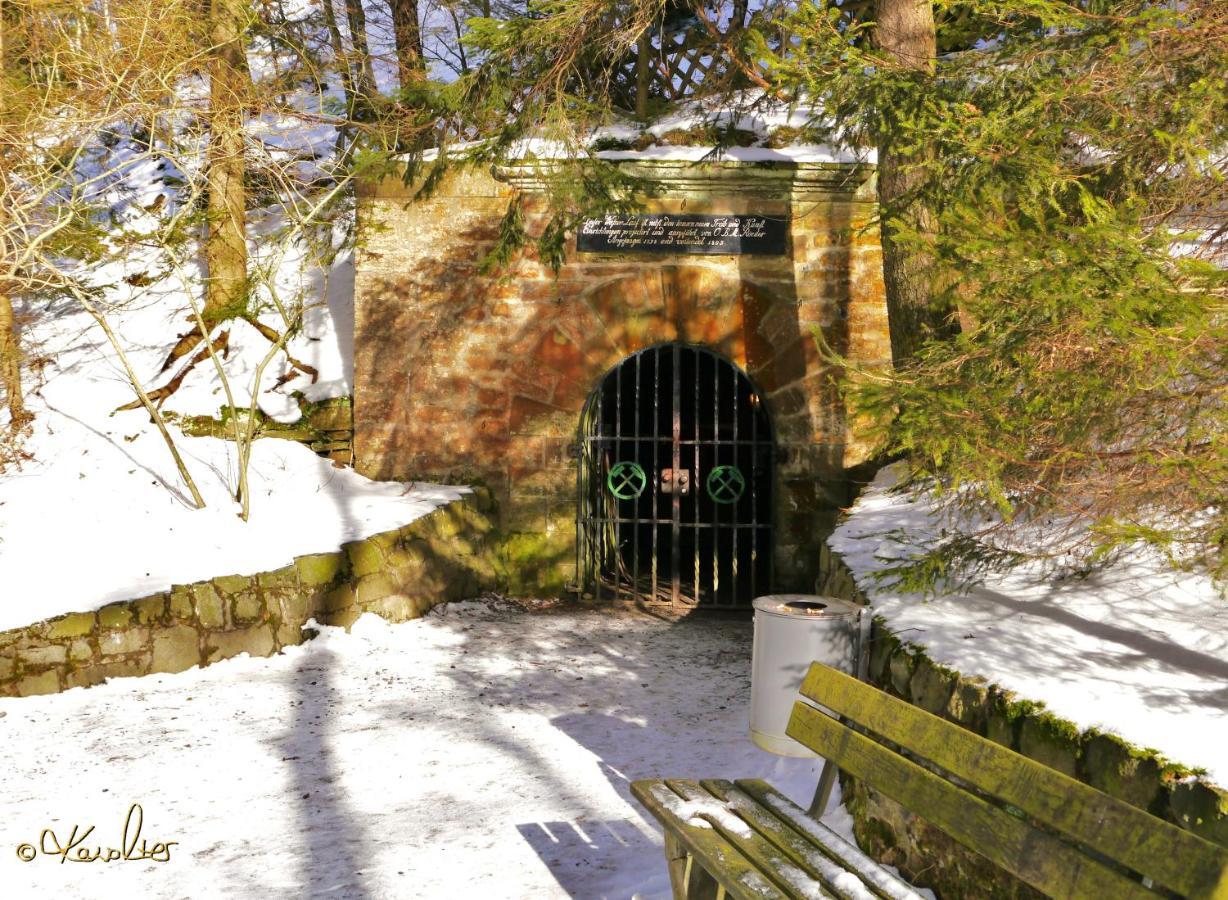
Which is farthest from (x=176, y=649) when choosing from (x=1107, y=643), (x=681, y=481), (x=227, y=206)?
(x=681, y=481)

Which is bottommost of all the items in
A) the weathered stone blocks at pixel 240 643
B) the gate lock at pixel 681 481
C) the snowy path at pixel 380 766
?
the snowy path at pixel 380 766

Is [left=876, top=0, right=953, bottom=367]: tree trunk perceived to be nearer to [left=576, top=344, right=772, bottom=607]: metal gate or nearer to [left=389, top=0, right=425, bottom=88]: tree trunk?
[left=576, top=344, right=772, bottom=607]: metal gate

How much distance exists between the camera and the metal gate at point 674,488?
328 inches

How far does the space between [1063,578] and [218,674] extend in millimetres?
4268

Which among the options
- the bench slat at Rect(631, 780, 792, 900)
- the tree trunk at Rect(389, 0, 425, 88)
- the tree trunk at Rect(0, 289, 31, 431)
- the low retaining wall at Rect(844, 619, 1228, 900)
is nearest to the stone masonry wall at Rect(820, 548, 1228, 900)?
the low retaining wall at Rect(844, 619, 1228, 900)

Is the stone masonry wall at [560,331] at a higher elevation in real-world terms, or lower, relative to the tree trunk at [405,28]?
lower

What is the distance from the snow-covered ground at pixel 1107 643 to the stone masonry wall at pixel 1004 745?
0.05 meters

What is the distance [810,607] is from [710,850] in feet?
6.26

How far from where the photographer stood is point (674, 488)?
317 inches

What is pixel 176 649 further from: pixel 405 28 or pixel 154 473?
pixel 405 28

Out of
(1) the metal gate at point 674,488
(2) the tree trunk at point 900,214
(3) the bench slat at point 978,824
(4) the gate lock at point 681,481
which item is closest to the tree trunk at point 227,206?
(1) the metal gate at point 674,488

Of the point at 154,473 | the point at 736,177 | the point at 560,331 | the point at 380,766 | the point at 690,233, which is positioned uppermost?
the point at 736,177

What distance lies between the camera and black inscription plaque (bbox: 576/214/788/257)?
8.25m

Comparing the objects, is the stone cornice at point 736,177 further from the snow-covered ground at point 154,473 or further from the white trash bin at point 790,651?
the white trash bin at point 790,651
